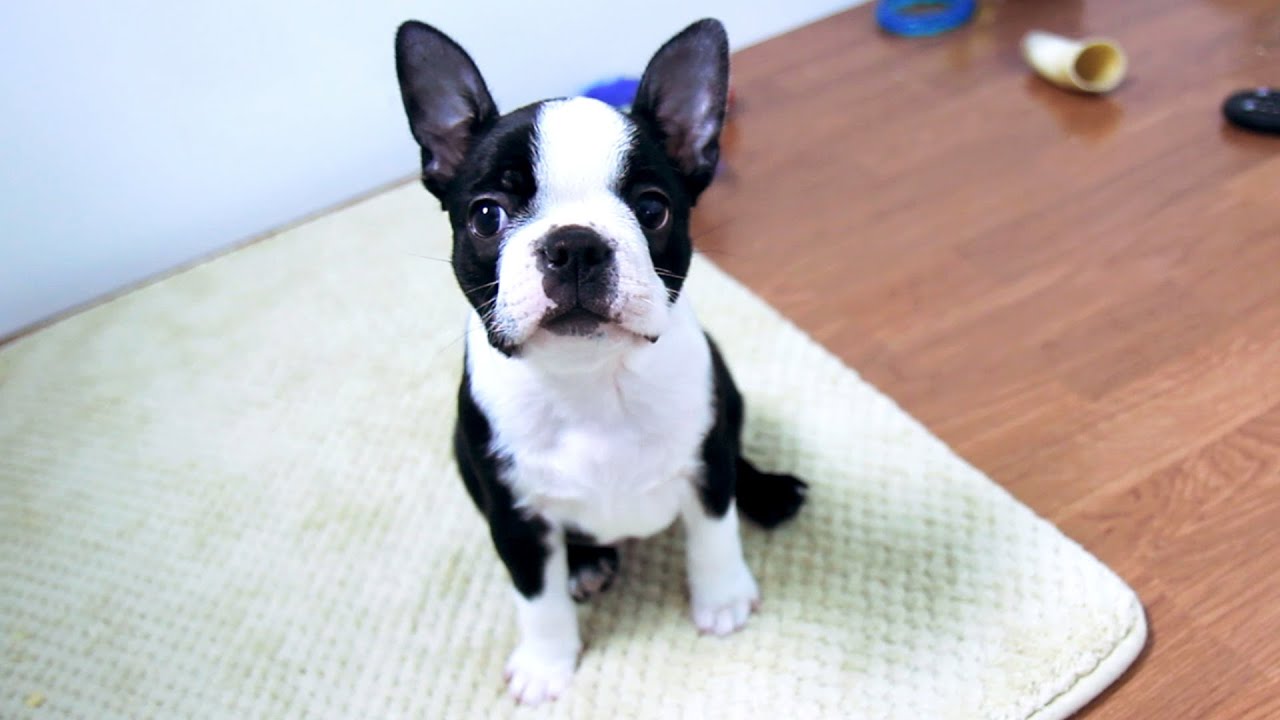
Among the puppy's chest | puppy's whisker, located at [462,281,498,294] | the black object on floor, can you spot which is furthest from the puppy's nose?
the black object on floor

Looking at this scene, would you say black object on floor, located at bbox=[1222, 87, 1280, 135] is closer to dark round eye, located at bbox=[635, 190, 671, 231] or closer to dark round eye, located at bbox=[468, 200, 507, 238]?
dark round eye, located at bbox=[635, 190, 671, 231]

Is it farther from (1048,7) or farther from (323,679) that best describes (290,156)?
(1048,7)

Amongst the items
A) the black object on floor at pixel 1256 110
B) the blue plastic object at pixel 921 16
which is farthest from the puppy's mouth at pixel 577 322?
the blue plastic object at pixel 921 16

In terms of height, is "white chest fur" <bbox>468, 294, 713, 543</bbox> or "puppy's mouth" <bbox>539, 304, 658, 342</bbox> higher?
"puppy's mouth" <bbox>539, 304, 658, 342</bbox>

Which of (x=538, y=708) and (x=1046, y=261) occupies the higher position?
(x=538, y=708)

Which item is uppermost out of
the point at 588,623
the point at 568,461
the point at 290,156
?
the point at 568,461

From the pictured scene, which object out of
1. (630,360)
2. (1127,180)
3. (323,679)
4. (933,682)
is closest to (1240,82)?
(1127,180)

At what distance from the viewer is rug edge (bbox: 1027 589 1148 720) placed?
4.36 feet

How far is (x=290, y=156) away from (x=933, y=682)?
1890 millimetres

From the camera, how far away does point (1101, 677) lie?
4.45ft

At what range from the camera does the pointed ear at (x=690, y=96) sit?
3.86 ft

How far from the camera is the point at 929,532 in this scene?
1.58 metres

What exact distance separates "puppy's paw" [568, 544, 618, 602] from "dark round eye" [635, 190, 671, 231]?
1.89ft

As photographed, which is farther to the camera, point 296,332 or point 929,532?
point 296,332
